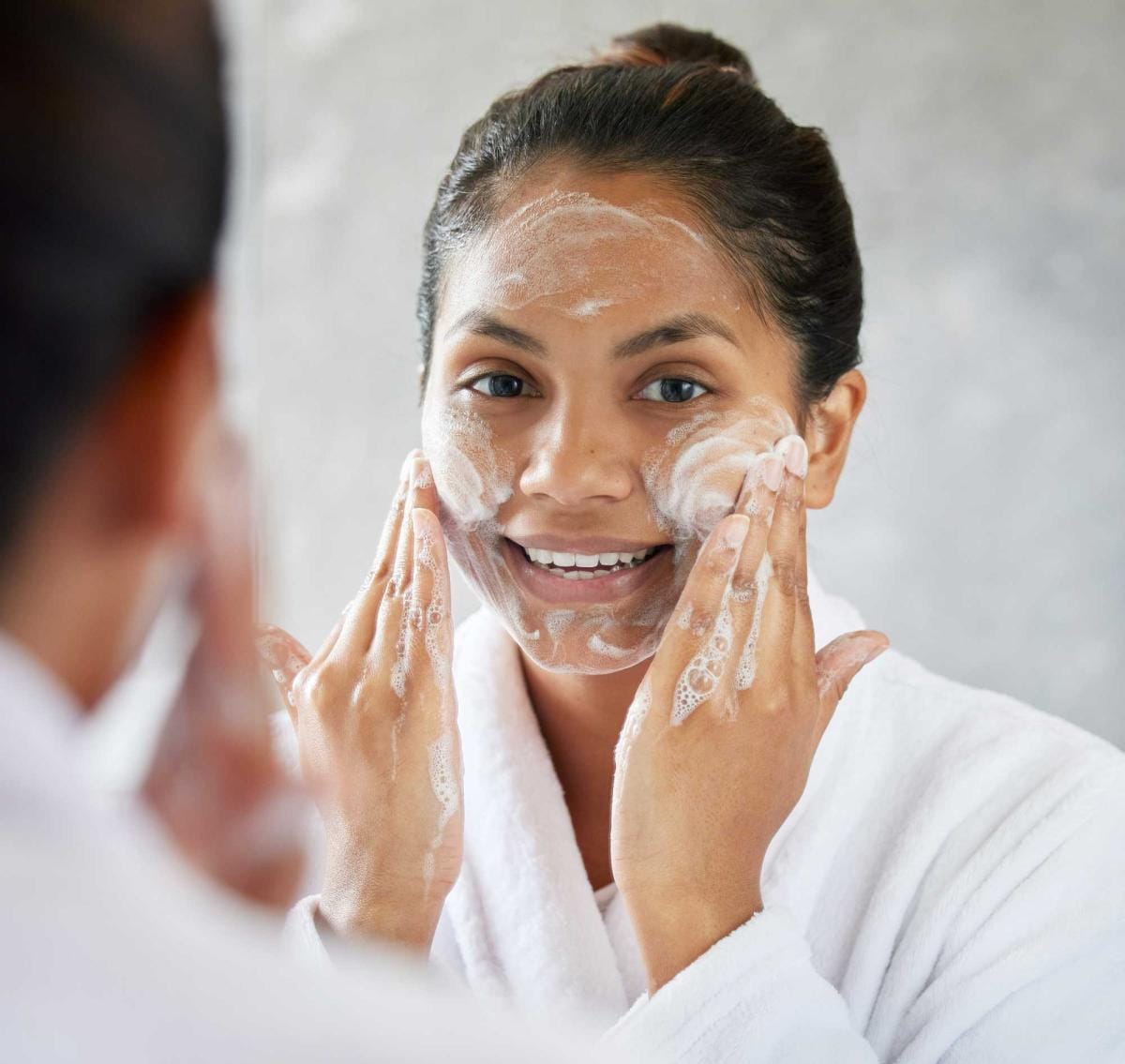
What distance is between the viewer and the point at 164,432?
360 millimetres

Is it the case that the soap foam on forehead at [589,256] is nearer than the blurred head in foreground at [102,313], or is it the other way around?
the blurred head in foreground at [102,313]

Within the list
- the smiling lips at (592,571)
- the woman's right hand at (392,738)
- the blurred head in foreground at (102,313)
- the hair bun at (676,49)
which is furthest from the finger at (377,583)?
the blurred head in foreground at (102,313)

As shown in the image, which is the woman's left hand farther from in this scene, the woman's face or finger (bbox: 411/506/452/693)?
finger (bbox: 411/506/452/693)

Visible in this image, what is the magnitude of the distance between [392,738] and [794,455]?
0.40 meters

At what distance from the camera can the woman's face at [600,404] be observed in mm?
1037

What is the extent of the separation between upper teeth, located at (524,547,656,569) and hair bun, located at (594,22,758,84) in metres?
0.48

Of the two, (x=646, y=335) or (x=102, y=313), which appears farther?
(x=646, y=335)

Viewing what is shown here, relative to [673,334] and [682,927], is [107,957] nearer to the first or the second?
[682,927]

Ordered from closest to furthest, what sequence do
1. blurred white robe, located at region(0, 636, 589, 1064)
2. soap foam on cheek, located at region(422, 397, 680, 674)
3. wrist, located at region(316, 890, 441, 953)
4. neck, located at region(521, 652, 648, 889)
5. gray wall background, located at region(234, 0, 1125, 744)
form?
1. blurred white robe, located at region(0, 636, 589, 1064)
2. wrist, located at region(316, 890, 441, 953)
3. soap foam on cheek, located at region(422, 397, 680, 674)
4. neck, located at region(521, 652, 648, 889)
5. gray wall background, located at region(234, 0, 1125, 744)

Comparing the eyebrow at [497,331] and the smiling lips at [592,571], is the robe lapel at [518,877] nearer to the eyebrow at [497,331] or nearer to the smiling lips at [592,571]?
the smiling lips at [592,571]

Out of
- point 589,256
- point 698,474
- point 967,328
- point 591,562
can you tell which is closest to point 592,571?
point 591,562

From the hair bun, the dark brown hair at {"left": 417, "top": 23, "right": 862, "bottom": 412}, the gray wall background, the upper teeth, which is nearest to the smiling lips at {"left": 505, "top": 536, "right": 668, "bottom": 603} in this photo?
the upper teeth

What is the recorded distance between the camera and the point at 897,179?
5.71ft

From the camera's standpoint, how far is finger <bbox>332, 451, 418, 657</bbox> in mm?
1105
